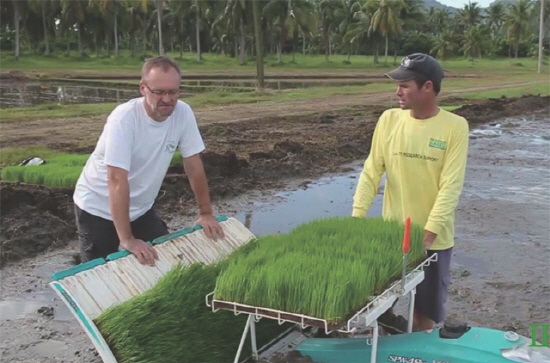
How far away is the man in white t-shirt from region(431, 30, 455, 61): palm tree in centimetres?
6486

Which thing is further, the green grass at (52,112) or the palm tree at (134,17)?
the palm tree at (134,17)

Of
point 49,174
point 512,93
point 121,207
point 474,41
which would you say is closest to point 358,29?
point 474,41

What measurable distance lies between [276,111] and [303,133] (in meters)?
5.02

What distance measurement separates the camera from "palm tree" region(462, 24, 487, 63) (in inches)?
2625

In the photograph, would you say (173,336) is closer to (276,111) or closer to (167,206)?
(167,206)

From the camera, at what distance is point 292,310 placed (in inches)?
101

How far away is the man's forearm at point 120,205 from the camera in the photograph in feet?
10.9

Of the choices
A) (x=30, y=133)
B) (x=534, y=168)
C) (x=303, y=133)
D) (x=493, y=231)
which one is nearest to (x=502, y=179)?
(x=534, y=168)

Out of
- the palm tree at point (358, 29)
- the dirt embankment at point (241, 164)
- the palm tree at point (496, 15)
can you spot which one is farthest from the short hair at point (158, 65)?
the palm tree at point (496, 15)

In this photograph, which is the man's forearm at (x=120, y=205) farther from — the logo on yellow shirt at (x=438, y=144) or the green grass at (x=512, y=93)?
the green grass at (x=512, y=93)

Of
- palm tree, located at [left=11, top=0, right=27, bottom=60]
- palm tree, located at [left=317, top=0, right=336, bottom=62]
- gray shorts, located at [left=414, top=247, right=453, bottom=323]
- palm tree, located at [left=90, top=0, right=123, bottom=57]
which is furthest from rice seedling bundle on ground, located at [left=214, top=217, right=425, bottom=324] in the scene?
palm tree, located at [left=317, top=0, right=336, bottom=62]

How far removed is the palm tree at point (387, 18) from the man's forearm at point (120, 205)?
54930 mm

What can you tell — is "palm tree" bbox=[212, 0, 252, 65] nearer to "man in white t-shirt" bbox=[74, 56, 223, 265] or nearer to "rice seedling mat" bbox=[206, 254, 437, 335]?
"man in white t-shirt" bbox=[74, 56, 223, 265]

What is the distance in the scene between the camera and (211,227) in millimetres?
3771
